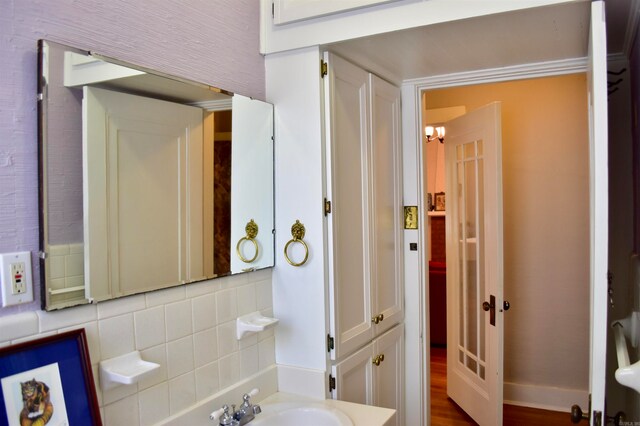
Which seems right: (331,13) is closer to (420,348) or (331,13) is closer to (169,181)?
(169,181)

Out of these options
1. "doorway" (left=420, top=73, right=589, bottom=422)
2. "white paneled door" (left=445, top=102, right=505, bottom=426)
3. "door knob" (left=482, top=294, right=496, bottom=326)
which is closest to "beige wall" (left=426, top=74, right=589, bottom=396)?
"doorway" (left=420, top=73, right=589, bottom=422)

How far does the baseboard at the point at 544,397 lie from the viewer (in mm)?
3436

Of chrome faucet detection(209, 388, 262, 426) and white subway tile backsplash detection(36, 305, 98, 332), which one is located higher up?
white subway tile backsplash detection(36, 305, 98, 332)

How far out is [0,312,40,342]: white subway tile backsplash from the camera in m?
1.02

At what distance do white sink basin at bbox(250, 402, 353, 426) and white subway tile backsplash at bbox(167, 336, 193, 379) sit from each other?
328 millimetres

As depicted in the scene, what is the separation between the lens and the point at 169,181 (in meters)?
Answer: 1.45

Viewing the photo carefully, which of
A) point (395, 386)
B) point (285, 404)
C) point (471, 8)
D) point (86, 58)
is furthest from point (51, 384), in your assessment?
point (395, 386)

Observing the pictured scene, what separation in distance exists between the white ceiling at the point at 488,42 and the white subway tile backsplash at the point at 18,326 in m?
1.32

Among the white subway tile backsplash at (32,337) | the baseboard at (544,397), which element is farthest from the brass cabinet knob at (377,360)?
the baseboard at (544,397)

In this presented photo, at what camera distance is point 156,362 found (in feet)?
4.56

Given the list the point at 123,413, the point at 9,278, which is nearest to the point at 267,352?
the point at 123,413

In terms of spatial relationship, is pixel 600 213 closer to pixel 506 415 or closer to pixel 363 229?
pixel 363 229

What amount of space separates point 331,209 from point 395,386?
1.09 m

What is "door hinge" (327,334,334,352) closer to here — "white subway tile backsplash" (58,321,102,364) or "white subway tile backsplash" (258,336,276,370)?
"white subway tile backsplash" (258,336,276,370)
